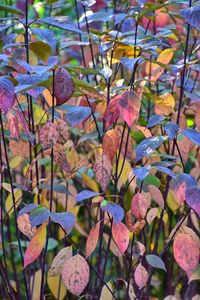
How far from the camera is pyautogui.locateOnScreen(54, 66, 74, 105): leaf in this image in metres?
1.12

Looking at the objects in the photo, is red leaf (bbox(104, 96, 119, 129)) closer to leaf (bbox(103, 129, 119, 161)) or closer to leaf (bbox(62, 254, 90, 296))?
leaf (bbox(103, 129, 119, 161))

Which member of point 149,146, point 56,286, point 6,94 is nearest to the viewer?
point 6,94

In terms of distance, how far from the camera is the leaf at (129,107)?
123cm

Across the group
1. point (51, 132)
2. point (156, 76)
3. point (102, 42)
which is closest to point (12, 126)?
A: point (51, 132)

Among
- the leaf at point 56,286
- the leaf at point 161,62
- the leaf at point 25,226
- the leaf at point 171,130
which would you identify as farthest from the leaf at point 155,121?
the leaf at point 56,286

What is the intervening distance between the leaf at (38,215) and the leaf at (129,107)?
261mm

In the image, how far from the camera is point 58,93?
3.71ft

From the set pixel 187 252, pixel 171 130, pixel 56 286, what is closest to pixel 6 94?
pixel 171 130

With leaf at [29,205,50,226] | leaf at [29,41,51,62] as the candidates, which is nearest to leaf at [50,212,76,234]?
leaf at [29,205,50,226]

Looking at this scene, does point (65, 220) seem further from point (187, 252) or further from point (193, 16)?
point (193, 16)

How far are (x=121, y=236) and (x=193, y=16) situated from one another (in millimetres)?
529

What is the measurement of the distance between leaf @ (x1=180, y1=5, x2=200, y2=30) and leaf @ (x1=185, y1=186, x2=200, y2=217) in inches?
13.6

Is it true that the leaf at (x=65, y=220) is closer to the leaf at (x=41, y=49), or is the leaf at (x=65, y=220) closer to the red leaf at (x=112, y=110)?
the red leaf at (x=112, y=110)

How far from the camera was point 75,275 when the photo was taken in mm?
1304
